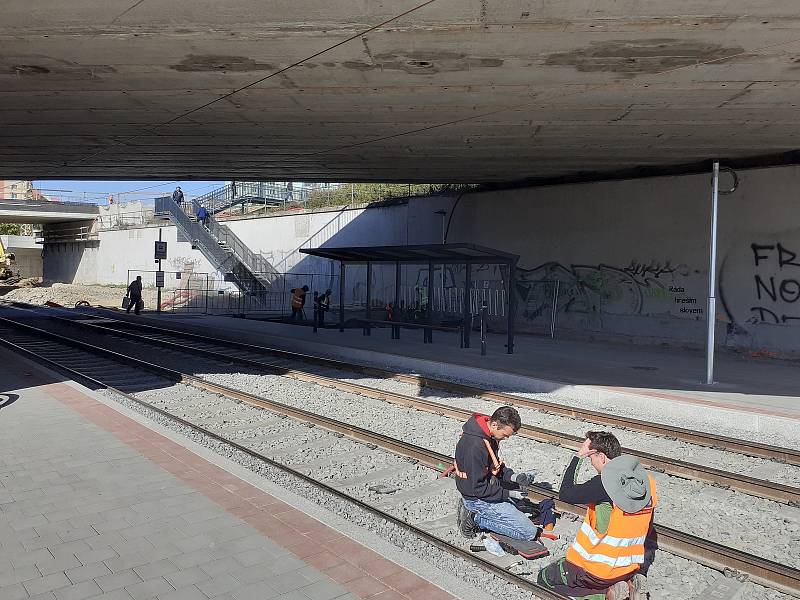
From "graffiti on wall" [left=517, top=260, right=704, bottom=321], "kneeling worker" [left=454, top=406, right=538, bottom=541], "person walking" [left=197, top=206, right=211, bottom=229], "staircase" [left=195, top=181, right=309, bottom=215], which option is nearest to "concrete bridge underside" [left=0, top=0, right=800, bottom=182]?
"graffiti on wall" [left=517, top=260, right=704, bottom=321]

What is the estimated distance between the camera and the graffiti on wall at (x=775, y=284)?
53.0 ft

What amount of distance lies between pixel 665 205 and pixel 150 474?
1651cm

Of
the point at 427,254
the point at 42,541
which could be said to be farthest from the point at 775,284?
the point at 42,541

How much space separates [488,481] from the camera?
5.34m

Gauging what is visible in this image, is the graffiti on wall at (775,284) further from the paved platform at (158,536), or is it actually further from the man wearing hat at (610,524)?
the paved platform at (158,536)

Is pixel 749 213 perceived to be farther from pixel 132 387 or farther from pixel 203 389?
pixel 132 387

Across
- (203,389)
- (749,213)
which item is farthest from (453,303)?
(203,389)

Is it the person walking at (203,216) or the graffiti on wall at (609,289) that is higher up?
the person walking at (203,216)

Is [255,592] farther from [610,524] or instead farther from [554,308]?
[554,308]

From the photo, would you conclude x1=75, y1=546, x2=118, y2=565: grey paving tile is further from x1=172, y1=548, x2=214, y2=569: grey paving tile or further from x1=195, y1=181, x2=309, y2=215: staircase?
x1=195, y1=181, x2=309, y2=215: staircase

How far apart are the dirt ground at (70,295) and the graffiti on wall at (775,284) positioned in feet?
108

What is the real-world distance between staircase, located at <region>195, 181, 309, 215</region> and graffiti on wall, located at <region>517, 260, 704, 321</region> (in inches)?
898

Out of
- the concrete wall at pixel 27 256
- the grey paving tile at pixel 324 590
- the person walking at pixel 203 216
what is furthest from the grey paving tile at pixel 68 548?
the concrete wall at pixel 27 256

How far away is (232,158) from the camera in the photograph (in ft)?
65.1
